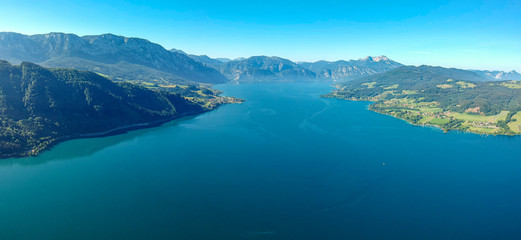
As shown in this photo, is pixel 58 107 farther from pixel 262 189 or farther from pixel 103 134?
pixel 262 189

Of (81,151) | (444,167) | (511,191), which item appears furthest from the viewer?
(81,151)

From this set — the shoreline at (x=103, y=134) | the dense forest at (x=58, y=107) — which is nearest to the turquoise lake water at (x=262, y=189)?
the shoreline at (x=103, y=134)

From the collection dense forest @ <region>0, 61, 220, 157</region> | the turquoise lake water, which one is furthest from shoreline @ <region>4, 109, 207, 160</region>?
the turquoise lake water

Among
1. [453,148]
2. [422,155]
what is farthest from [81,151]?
A: [453,148]

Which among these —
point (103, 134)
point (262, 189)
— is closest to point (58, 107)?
point (103, 134)

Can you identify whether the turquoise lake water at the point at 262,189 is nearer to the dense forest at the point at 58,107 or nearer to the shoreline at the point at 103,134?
the shoreline at the point at 103,134

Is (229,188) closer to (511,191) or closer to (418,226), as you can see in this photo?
(418,226)

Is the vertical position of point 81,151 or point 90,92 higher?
point 90,92
